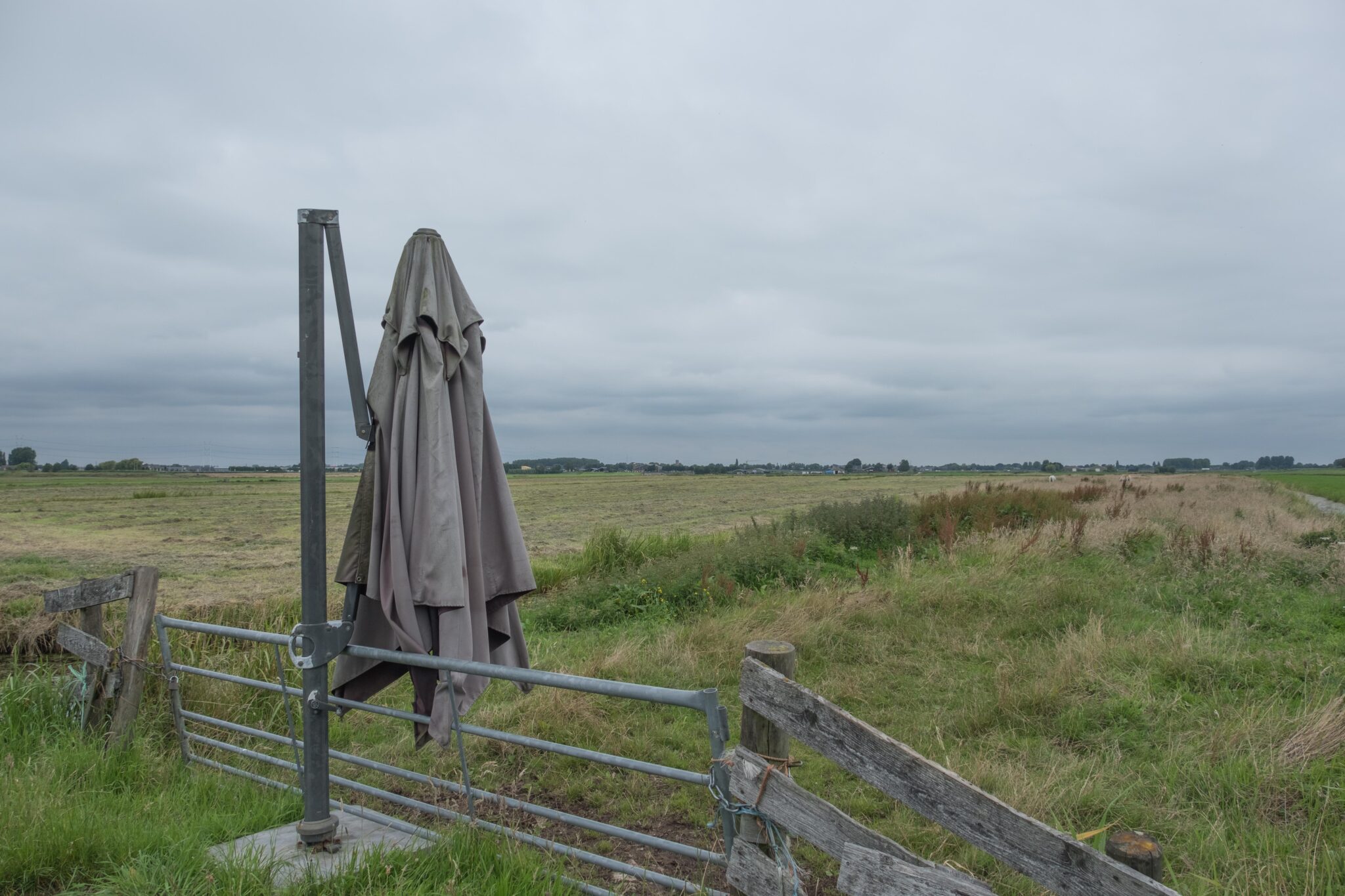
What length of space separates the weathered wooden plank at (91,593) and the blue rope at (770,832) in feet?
14.0

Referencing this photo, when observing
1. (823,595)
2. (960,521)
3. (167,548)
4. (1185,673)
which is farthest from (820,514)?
(167,548)

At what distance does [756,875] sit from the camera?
224 cm

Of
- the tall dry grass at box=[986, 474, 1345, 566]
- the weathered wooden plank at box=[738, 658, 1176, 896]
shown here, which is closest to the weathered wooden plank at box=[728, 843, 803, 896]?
the weathered wooden plank at box=[738, 658, 1176, 896]

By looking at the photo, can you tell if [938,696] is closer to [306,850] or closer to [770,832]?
[770,832]

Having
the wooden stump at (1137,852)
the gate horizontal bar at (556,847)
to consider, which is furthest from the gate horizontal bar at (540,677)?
the wooden stump at (1137,852)

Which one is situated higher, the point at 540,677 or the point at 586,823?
the point at 540,677

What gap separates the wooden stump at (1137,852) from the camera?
1.94 meters

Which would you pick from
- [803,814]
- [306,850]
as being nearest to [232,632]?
[306,850]

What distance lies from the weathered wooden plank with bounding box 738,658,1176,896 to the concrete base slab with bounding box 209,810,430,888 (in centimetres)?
165

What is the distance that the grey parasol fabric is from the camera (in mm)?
3025

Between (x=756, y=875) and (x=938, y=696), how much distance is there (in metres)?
4.07

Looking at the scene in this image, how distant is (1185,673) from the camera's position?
18.5 feet

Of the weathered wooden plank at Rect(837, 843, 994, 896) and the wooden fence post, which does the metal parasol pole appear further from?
the weathered wooden plank at Rect(837, 843, 994, 896)

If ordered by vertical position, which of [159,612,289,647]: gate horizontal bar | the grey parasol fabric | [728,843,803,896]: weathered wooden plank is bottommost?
[728,843,803,896]: weathered wooden plank
